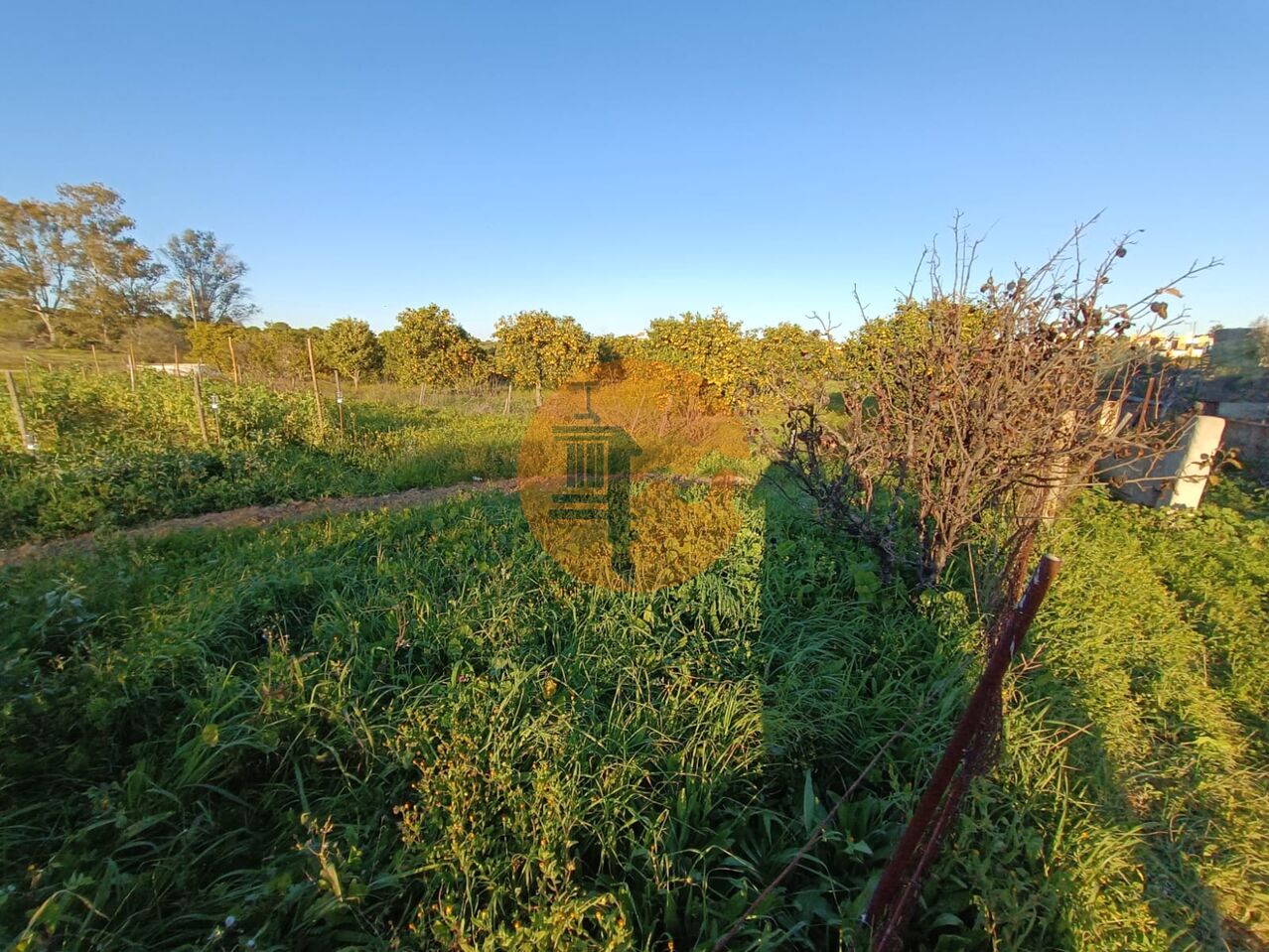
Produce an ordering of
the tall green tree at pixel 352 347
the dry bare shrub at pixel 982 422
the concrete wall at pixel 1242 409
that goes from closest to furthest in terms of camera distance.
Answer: the dry bare shrub at pixel 982 422 < the concrete wall at pixel 1242 409 < the tall green tree at pixel 352 347

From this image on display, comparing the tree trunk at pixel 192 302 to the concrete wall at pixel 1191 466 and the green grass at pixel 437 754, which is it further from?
the concrete wall at pixel 1191 466

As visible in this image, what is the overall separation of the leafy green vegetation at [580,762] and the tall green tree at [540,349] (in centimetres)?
897

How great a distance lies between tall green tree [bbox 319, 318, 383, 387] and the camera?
1525 cm

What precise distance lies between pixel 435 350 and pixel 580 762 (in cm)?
1319

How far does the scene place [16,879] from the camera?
4.31 ft

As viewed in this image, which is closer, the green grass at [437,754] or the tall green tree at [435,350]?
the green grass at [437,754]

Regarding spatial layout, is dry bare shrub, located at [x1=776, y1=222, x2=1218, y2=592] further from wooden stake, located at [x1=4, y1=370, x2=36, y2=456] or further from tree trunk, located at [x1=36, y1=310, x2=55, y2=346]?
tree trunk, located at [x1=36, y1=310, x2=55, y2=346]

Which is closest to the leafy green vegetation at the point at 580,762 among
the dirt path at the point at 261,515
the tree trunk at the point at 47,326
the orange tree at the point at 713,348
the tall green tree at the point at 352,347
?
the dirt path at the point at 261,515

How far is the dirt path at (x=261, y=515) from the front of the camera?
12.7 ft

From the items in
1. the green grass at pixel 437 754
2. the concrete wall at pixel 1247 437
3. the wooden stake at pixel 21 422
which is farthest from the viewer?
the concrete wall at pixel 1247 437

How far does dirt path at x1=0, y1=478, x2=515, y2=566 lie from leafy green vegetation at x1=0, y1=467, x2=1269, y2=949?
125 cm

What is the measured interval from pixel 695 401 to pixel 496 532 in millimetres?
7856

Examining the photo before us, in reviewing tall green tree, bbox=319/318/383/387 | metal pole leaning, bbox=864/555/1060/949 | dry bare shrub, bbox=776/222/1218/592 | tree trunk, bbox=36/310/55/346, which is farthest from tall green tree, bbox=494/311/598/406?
tree trunk, bbox=36/310/55/346

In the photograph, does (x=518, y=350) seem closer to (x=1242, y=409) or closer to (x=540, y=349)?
(x=540, y=349)
